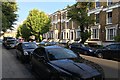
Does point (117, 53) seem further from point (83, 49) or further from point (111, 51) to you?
point (83, 49)

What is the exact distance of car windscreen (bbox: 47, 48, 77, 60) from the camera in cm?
922

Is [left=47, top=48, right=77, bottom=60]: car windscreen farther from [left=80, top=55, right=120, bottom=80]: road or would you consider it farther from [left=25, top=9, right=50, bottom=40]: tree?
[left=25, top=9, right=50, bottom=40]: tree

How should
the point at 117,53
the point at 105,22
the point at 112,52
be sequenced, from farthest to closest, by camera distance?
the point at 105,22 < the point at 112,52 < the point at 117,53

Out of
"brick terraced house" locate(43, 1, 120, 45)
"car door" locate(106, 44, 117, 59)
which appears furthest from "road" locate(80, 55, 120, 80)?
"brick terraced house" locate(43, 1, 120, 45)

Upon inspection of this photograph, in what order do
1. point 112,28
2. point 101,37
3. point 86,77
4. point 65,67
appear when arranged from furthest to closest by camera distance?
1. point 101,37
2. point 112,28
3. point 65,67
4. point 86,77

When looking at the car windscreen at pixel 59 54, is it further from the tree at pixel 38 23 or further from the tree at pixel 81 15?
the tree at pixel 38 23

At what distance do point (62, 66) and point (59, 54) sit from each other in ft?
4.84

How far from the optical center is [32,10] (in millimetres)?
64125

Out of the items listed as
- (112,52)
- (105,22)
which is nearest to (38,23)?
(105,22)

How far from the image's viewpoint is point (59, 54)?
9453mm

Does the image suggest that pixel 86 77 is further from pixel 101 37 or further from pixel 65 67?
pixel 101 37

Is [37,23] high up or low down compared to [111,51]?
up

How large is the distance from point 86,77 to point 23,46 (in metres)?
10.7

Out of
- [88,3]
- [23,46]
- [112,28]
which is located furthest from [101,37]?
[23,46]
